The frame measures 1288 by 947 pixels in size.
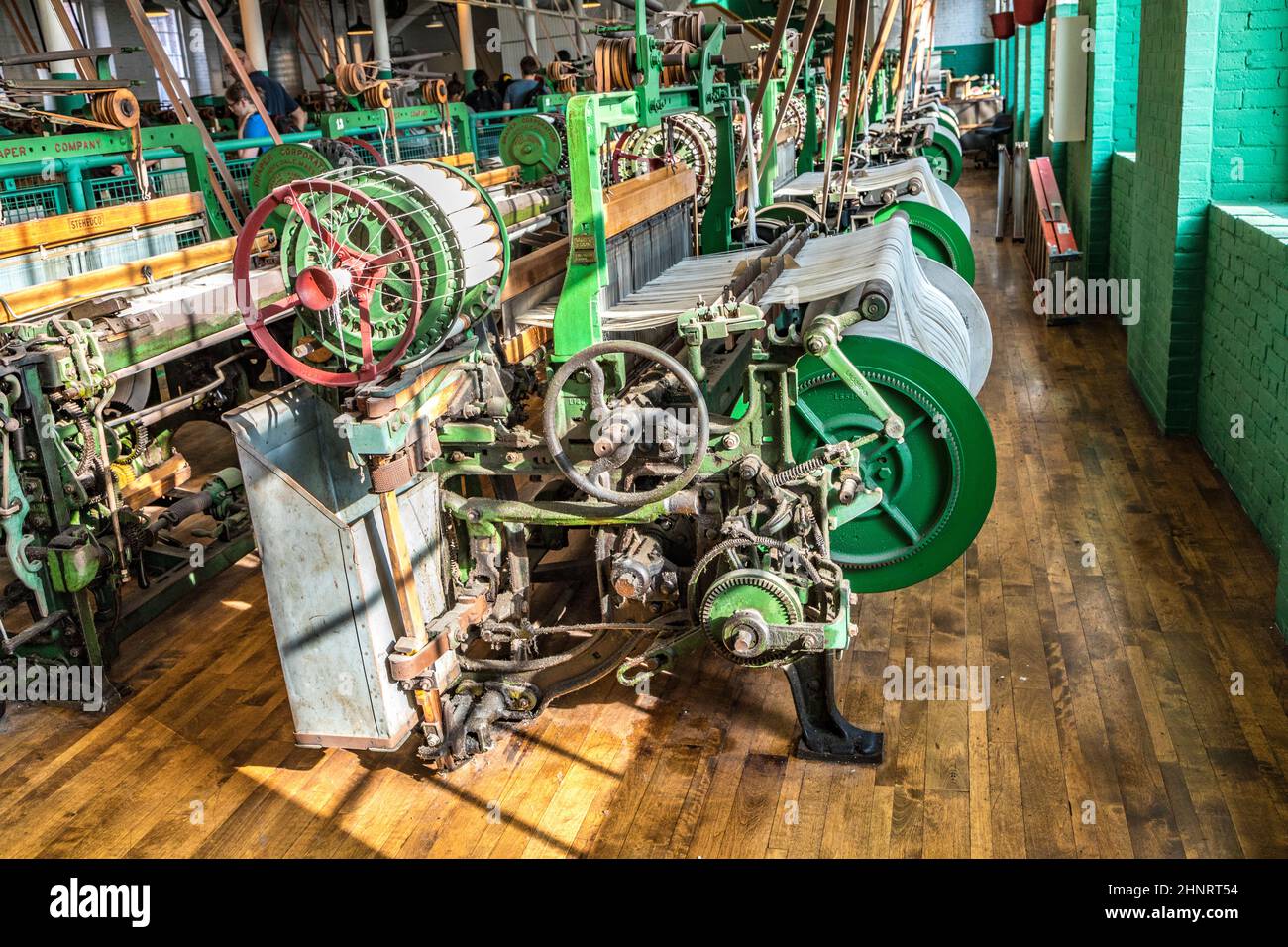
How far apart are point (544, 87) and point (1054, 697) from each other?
11823mm

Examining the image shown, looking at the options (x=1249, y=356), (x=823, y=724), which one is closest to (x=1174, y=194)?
(x=1249, y=356)

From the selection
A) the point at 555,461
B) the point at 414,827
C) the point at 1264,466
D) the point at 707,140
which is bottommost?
the point at 414,827

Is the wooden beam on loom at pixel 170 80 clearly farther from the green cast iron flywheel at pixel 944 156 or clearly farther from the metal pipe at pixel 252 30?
the metal pipe at pixel 252 30

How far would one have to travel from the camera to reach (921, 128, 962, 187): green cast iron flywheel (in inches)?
364

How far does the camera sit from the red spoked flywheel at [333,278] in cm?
270

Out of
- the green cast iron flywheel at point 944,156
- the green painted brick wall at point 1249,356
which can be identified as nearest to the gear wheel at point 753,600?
the green painted brick wall at point 1249,356

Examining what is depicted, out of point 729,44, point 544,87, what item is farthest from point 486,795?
point 544,87

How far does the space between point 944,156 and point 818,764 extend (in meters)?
7.35

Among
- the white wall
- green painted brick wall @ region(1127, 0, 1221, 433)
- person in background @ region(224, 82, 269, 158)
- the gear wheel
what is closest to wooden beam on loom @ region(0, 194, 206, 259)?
person in background @ region(224, 82, 269, 158)

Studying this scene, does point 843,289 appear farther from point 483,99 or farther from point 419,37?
point 419,37

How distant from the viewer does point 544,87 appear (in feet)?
44.9

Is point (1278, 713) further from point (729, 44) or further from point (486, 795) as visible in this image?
point (729, 44)

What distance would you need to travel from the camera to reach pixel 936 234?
6.09m

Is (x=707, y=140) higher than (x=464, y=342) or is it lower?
higher
